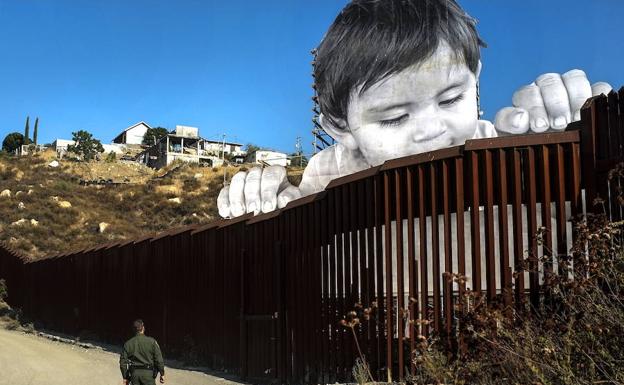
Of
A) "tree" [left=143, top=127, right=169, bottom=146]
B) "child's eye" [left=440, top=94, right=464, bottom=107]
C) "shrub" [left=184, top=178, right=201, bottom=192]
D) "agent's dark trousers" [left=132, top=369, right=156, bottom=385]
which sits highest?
"tree" [left=143, top=127, right=169, bottom=146]

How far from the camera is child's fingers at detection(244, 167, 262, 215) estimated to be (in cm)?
1861

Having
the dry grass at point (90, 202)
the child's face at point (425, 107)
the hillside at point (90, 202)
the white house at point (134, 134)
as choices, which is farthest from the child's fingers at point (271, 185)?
the white house at point (134, 134)

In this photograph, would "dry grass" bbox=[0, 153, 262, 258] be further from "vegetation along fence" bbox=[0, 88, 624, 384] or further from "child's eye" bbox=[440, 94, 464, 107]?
"child's eye" bbox=[440, 94, 464, 107]

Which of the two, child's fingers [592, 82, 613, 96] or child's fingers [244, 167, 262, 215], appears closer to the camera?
child's fingers [592, 82, 613, 96]

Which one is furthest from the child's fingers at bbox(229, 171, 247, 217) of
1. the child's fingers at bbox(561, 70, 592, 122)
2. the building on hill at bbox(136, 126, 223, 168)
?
the building on hill at bbox(136, 126, 223, 168)

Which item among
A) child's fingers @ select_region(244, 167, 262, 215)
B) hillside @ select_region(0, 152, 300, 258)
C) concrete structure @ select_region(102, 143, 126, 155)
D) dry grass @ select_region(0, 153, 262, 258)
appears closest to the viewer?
child's fingers @ select_region(244, 167, 262, 215)

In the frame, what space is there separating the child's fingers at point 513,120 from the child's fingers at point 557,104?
0.49 meters

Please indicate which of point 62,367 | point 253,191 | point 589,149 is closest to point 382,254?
point 589,149

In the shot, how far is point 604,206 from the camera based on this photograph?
6562 mm

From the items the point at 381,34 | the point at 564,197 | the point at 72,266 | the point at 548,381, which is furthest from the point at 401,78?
Result: the point at 72,266

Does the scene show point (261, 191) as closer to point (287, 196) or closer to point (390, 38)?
point (287, 196)

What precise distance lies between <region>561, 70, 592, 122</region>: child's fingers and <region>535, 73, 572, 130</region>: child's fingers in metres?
0.08

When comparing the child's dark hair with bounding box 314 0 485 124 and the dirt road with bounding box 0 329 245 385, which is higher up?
the child's dark hair with bounding box 314 0 485 124

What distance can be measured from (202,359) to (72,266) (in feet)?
34.2
